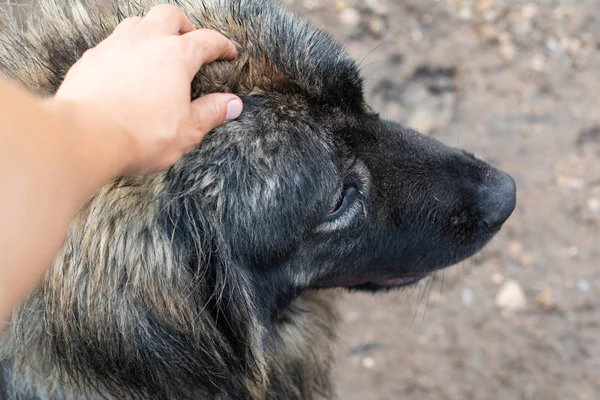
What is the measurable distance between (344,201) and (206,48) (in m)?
0.61

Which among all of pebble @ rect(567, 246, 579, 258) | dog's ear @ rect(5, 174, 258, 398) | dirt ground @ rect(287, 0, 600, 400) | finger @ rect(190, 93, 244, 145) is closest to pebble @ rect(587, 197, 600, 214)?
dirt ground @ rect(287, 0, 600, 400)

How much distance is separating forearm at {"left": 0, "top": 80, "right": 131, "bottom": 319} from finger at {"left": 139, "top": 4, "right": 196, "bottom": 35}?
0.36 m

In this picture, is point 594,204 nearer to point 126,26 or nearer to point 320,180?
point 320,180

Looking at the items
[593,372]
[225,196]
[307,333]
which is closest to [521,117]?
[593,372]

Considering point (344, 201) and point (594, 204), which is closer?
point (344, 201)

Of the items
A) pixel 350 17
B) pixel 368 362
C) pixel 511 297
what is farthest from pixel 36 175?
pixel 350 17

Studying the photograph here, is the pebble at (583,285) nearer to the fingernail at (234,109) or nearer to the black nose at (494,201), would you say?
the black nose at (494,201)

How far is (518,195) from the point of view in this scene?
3.38m

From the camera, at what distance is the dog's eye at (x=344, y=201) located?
1741 millimetres

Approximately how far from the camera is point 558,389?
287 cm

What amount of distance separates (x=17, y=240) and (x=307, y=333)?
1507 millimetres

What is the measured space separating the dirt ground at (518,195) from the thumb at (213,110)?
1.67m

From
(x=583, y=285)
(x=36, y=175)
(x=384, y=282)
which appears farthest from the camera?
(x=583, y=285)

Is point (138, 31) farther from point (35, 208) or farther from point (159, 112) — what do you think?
point (35, 208)
